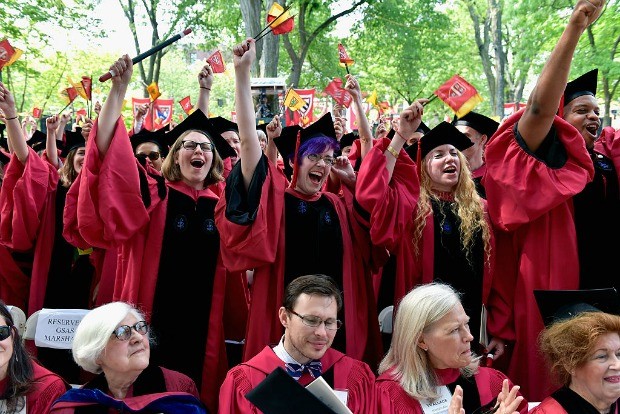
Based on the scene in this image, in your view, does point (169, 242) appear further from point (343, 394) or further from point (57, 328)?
point (343, 394)

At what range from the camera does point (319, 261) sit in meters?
3.93

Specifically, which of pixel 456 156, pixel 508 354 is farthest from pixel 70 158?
pixel 508 354

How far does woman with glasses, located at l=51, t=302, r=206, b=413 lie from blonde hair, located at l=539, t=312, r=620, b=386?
5.82 feet

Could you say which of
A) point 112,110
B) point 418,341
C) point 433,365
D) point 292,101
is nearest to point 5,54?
point 112,110

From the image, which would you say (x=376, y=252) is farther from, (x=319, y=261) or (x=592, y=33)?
(x=592, y=33)

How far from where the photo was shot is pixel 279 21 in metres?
4.43

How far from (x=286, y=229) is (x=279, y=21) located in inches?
57.9

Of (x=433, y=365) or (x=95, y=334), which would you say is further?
(x=433, y=365)

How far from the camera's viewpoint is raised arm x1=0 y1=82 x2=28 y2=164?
4430 millimetres

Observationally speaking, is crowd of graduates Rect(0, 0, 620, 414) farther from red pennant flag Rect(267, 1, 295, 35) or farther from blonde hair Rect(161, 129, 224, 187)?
red pennant flag Rect(267, 1, 295, 35)

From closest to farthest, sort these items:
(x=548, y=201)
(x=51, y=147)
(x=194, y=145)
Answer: (x=548, y=201) → (x=194, y=145) → (x=51, y=147)

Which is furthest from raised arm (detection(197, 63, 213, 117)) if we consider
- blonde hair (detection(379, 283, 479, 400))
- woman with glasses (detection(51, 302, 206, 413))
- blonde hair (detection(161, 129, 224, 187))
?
blonde hair (detection(379, 283, 479, 400))

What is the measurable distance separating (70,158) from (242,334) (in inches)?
74.5

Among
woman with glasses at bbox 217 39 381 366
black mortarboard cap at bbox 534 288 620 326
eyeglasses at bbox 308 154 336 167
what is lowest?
black mortarboard cap at bbox 534 288 620 326
